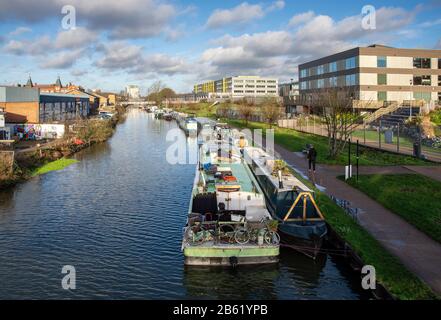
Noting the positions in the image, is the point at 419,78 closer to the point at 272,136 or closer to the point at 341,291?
the point at 272,136

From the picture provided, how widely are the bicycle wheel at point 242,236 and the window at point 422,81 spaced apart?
70.0 meters

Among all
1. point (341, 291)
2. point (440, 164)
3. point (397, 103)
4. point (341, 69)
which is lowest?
point (341, 291)

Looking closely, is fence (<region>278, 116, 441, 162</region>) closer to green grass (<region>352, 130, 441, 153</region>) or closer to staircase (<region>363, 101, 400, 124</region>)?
green grass (<region>352, 130, 441, 153</region>)

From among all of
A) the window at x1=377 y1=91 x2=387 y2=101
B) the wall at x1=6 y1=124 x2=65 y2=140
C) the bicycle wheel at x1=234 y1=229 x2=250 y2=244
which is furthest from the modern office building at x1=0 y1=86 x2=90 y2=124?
the window at x1=377 y1=91 x2=387 y2=101

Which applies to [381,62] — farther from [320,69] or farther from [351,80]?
[320,69]

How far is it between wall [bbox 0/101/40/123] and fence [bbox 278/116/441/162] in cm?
3540

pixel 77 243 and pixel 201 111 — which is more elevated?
pixel 201 111

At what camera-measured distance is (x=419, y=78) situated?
261 ft

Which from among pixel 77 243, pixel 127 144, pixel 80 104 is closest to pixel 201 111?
pixel 80 104

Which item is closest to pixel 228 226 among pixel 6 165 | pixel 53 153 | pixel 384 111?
pixel 6 165
